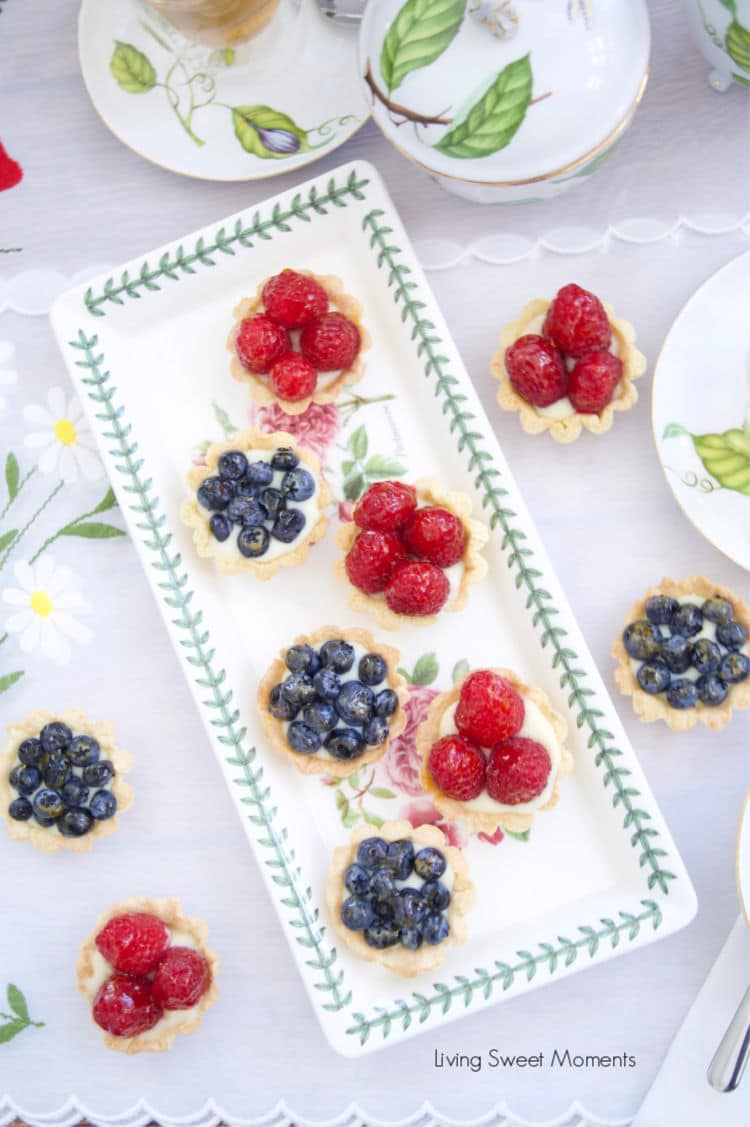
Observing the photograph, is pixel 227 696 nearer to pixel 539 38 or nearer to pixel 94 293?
pixel 94 293

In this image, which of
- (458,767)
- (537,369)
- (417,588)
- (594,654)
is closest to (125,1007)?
(458,767)

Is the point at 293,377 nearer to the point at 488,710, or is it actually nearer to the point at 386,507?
the point at 386,507

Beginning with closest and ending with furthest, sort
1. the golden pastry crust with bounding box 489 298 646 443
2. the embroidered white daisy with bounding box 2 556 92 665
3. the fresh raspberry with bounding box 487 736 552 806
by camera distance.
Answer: the fresh raspberry with bounding box 487 736 552 806
the golden pastry crust with bounding box 489 298 646 443
the embroidered white daisy with bounding box 2 556 92 665

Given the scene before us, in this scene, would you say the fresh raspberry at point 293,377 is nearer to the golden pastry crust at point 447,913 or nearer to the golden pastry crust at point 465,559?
the golden pastry crust at point 465,559

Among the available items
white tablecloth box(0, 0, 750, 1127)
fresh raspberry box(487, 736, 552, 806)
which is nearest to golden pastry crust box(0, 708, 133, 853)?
white tablecloth box(0, 0, 750, 1127)

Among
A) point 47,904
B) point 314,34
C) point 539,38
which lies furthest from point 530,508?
point 47,904

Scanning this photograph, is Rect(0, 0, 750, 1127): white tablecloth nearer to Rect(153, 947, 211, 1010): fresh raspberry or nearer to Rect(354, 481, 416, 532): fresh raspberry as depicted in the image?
Rect(153, 947, 211, 1010): fresh raspberry
